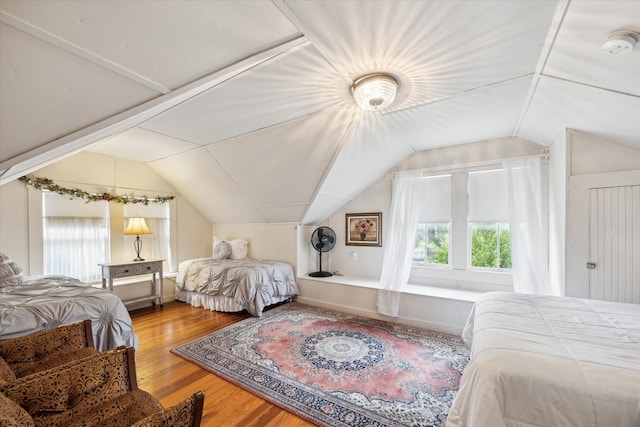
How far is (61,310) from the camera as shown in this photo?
83.4 inches

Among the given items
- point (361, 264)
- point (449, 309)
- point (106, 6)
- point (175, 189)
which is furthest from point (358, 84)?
point (175, 189)

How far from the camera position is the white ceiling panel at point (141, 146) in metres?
3.17

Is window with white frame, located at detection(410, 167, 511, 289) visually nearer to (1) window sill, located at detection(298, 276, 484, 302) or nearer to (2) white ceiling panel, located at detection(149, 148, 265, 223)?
(1) window sill, located at detection(298, 276, 484, 302)

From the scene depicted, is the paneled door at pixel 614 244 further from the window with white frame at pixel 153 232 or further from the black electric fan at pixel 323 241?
the window with white frame at pixel 153 232

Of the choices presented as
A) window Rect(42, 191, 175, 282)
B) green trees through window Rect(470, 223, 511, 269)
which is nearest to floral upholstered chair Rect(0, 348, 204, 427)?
window Rect(42, 191, 175, 282)

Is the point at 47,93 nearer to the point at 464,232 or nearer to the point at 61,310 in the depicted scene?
the point at 61,310

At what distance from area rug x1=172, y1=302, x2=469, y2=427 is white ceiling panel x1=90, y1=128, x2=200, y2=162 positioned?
2457 mm

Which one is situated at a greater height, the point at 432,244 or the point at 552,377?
the point at 432,244

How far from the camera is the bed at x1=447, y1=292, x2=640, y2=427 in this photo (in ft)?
3.46

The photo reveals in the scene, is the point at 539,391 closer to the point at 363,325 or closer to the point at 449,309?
the point at 449,309

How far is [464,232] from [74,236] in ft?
18.3

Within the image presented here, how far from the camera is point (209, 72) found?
1.63 metres

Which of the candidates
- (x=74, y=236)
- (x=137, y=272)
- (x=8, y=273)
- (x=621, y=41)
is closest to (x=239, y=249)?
(x=137, y=272)

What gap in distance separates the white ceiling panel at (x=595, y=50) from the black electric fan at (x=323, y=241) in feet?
10.6
